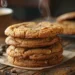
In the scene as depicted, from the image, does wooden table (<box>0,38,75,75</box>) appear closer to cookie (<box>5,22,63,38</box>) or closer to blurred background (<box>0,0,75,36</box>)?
cookie (<box>5,22,63,38</box>)

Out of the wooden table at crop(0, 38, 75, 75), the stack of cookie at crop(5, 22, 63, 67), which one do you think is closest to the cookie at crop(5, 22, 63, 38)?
the stack of cookie at crop(5, 22, 63, 67)

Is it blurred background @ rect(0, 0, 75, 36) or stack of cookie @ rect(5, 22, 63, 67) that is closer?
stack of cookie @ rect(5, 22, 63, 67)

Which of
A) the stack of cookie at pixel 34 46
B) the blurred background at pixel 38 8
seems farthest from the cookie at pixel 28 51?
the blurred background at pixel 38 8

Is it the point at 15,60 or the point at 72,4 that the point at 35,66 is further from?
the point at 72,4

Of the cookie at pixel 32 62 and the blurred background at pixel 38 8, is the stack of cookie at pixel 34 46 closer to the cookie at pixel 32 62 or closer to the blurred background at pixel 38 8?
the cookie at pixel 32 62

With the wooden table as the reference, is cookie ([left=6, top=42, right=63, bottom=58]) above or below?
above

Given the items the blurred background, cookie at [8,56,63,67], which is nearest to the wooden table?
cookie at [8,56,63,67]

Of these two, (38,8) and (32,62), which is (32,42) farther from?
(38,8)

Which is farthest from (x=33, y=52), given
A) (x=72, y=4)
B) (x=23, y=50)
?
(x=72, y=4)


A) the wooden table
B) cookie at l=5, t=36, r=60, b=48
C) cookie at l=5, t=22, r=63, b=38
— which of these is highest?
cookie at l=5, t=22, r=63, b=38
